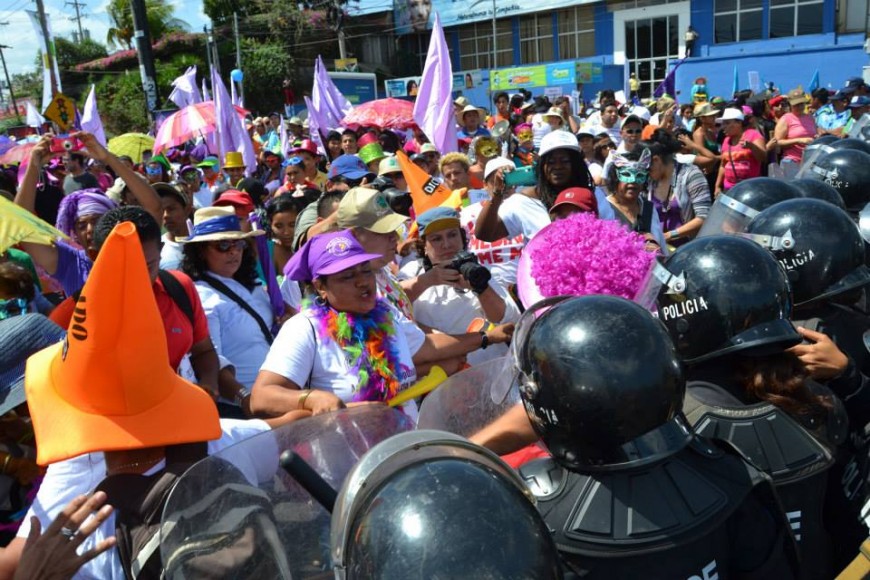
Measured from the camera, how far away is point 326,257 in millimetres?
2906

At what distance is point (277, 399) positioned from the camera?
8.75ft

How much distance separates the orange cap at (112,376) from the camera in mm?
1656

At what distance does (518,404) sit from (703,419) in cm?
51

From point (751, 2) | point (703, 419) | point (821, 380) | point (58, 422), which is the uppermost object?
point (751, 2)

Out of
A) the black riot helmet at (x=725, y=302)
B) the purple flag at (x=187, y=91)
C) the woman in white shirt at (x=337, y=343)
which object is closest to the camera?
the black riot helmet at (x=725, y=302)

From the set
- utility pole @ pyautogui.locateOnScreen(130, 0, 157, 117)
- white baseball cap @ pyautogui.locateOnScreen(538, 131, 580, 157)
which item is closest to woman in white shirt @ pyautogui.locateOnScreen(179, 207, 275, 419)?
white baseball cap @ pyautogui.locateOnScreen(538, 131, 580, 157)

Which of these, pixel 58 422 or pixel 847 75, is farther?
pixel 847 75

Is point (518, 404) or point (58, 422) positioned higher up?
point (58, 422)

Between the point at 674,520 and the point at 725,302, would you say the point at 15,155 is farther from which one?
the point at 674,520

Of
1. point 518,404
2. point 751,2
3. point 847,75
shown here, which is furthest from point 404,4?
point 518,404

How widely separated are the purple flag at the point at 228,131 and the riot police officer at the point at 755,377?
29.9 ft

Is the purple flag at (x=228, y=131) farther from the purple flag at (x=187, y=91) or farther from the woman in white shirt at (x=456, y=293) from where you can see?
the woman in white shirt at (x=456, y=293)

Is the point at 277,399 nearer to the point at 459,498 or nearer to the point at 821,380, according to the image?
the point at 459,498

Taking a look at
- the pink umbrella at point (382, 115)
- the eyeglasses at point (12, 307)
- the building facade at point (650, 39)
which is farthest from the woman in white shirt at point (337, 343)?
the building facade at point (650, 39)
